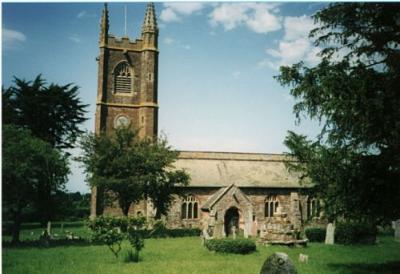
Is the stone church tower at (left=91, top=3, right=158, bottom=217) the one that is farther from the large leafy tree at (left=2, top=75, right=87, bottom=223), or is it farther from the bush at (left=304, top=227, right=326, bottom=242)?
the bush at (left=304, top=227, right=326, bottom=242)

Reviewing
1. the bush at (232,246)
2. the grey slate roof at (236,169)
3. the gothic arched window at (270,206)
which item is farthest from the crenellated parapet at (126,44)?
the bush at (232,246)

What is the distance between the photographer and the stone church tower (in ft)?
133

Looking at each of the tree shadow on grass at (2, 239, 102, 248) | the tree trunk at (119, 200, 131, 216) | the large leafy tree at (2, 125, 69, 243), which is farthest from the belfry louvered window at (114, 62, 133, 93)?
A: the large leafy tree at (2, 125, 69, 243)

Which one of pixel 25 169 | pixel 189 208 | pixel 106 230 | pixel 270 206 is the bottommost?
pixel 106 230

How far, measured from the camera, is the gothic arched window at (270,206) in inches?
1446

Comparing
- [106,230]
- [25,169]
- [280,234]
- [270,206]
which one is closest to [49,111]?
[25,169]

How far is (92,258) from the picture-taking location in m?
18.2

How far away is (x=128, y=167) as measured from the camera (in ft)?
94.4

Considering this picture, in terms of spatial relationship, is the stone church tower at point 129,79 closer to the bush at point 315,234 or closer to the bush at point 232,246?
the bush at point 315,234

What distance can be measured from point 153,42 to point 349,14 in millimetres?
31086

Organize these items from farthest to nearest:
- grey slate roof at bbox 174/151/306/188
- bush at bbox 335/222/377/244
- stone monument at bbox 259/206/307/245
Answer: grey slate roof at bbox 174/151/306/188 < bush at bbox 335/222/377/244 < stone monument at bbox 259/206/307/245

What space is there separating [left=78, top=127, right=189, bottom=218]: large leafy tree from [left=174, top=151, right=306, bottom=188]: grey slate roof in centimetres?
598

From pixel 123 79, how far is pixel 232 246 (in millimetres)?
26253

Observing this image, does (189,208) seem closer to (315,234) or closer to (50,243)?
(315,234)
